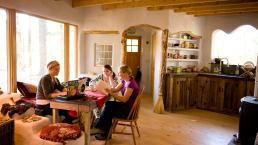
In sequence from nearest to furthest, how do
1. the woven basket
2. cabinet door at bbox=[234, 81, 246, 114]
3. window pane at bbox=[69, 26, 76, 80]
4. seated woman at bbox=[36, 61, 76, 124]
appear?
the woven basket, seated woman at bbox=[36, 61, 76, 124], cabinet door at bbox=[234, 81, 246, 114], window pane at bbox=[69, 26, 76, 80]

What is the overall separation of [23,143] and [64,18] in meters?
3.15

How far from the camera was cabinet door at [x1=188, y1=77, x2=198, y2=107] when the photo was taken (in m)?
5.13

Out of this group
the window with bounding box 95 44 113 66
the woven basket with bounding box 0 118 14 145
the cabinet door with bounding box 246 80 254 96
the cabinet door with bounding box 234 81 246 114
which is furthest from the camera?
the window with bounding box 95 44 113 66

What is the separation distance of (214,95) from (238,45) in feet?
5.54

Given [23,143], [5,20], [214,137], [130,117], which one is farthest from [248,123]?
[5,20]

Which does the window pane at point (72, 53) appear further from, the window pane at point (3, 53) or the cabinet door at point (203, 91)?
→ the cabinet door at point (203, 91)

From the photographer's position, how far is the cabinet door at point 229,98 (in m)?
4.70

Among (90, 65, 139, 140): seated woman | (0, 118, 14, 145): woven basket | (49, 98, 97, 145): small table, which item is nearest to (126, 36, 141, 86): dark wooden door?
(90, 65, 139, 140): seated woman

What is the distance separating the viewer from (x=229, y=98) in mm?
4766

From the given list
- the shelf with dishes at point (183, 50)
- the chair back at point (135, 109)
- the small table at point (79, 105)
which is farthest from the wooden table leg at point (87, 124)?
the shelf with dishes at point (183, 50)

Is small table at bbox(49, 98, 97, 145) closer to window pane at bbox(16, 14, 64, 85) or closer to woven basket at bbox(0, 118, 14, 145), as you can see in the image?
woven basket at bbox(0, 118, 14, 145)

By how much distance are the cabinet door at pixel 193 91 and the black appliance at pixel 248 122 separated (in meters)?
2.07

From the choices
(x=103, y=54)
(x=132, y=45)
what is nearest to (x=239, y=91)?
(x=103, y=54)

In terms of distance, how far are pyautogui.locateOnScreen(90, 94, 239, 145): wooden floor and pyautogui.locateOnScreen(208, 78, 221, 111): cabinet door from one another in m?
0.19
